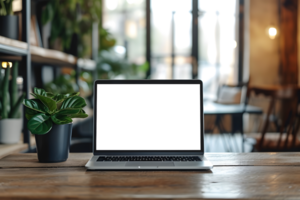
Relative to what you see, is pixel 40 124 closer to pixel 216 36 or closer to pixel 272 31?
pixel 216 36

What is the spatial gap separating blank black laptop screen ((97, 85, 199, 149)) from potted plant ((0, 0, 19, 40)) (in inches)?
22.9

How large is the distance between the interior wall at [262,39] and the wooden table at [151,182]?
5360mm

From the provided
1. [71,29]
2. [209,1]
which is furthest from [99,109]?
[209,1]

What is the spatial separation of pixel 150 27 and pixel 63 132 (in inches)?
215

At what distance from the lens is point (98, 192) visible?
A: 2.25 ft

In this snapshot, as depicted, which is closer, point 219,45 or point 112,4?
point 219,45

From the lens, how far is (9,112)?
1.33 m

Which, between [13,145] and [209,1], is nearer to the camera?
[13,145]

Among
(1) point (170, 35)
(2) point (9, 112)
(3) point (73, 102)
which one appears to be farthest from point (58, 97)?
(1) point (170, 35)

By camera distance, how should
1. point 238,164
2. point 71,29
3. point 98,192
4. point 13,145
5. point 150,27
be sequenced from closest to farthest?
point 98,192 → point 238,164 → point 13,145 → point 71,29 → point 150,27

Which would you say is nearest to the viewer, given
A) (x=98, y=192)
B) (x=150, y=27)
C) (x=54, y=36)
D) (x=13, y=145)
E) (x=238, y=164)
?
(x=98, y=192)

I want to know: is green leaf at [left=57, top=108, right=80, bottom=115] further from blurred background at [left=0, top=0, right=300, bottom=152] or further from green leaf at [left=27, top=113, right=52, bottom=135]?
blurred background at [left=0, top=0, right=300, bottom=152]

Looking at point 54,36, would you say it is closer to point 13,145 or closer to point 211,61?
point 13,145

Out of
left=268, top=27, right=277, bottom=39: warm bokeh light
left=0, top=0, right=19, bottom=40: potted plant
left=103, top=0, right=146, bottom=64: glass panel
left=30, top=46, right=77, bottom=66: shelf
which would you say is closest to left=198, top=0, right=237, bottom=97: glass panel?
left=268, top=27, right=277, bottom=39: warm bokeh light
